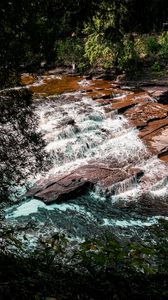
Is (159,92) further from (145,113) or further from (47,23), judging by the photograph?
(47,23)

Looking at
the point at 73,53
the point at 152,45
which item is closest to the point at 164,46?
the point at 152,45

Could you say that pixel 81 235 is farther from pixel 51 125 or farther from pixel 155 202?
pixel 51 125

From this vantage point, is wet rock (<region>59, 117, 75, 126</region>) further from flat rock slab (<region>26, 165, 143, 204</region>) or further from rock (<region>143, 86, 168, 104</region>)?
rock (<region>143, 86, 168, 104</region>)

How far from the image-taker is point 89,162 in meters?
15.5

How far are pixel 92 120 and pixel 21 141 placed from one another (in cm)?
1145

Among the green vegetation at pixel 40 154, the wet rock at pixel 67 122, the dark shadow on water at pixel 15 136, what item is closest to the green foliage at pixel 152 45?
the wet rock at pixel 67 122

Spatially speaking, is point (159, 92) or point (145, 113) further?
point (159, 92)

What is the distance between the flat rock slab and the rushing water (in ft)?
0.69

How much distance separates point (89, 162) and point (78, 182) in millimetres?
2019

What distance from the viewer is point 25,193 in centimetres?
1323

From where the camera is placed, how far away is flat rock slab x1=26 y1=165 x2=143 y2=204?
12948 mm

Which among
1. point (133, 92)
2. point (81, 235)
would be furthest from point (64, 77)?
point (81, 235)

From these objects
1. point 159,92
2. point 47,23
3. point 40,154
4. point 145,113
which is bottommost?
point 145,113

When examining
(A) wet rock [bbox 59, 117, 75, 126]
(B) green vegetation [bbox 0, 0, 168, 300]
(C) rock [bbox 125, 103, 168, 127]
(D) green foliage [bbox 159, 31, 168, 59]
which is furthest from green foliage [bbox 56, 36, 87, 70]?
(B) green vegetation [bbox 0, 0, 168, 300]
